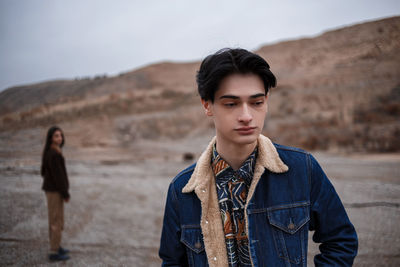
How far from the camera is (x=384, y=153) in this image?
13.6 m

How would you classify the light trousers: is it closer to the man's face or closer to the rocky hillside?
the rocky hillside

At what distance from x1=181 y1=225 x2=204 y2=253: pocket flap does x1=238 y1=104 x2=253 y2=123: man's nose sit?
27.1 inches

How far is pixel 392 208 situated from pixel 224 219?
4.01 m

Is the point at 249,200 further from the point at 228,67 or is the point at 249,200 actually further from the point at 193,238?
the point at 228,67

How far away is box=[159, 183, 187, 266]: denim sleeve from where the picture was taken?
166 centimetres

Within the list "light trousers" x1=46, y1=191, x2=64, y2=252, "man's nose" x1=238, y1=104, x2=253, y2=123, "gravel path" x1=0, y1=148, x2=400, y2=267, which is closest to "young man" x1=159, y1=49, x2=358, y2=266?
"man's nose" x1=238, y1=104, x2=253, y2=123

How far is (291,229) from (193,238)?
0.57 metres

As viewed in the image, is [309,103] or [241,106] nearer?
[241,106]

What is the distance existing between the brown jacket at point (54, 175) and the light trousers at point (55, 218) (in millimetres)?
87

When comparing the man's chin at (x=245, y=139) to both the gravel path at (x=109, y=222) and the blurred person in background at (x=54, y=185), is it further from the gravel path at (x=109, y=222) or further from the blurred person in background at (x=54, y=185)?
the blurred person in background at (x=54, y=185)

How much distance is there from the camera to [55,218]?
406cm

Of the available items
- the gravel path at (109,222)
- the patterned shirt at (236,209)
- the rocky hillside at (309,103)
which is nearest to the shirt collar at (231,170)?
the patterned shirt at (236,209)

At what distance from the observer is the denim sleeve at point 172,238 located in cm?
166

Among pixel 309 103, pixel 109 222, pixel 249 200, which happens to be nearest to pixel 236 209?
pixel 249 200
